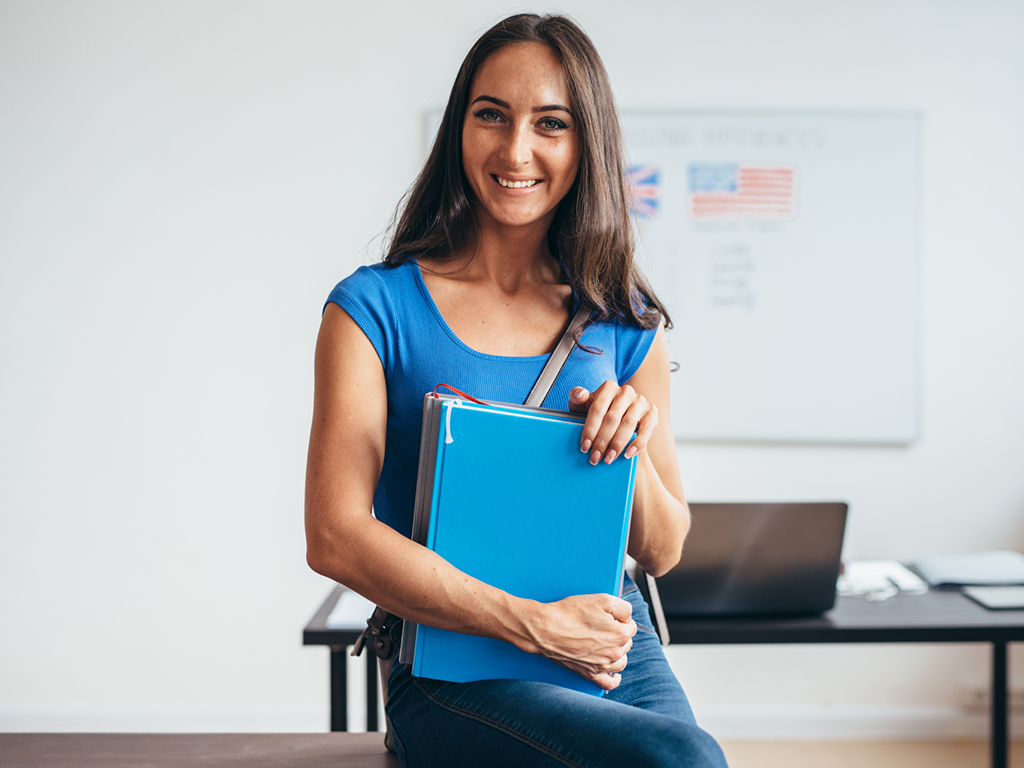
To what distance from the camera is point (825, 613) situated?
5.68 ft

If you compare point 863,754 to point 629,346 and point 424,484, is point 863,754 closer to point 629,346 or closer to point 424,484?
point 629,346

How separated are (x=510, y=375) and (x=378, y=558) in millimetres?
325

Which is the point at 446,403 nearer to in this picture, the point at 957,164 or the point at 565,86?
the point at 565,86

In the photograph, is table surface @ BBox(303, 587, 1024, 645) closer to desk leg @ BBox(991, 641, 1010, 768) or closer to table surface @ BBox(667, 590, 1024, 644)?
table surface @ BBox(667, 590, 1024, 644)

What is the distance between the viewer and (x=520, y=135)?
113 cm

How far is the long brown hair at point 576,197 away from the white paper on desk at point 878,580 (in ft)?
3.33

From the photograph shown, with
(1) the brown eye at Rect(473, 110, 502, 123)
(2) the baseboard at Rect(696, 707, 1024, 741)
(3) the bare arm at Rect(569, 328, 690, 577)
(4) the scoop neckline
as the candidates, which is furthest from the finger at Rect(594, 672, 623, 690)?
(2) the baseboard at Rect(696, 707, 1024, 741)

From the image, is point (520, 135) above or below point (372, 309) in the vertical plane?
above

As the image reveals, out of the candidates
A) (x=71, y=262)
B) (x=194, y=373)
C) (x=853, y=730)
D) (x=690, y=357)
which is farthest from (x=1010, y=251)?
(x=71, y=262)

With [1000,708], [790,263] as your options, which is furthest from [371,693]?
[790,263]

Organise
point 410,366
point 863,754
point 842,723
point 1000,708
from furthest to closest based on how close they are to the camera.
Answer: point 842,723
point 863,754
point 1000,708
point 410,366

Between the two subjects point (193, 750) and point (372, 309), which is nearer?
point (372, 309)

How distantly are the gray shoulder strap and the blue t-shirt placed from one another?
1cm

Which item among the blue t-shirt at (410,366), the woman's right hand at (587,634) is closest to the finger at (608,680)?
the woman's right hand at (587,634)
